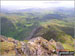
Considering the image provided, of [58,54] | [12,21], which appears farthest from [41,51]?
[12,21]

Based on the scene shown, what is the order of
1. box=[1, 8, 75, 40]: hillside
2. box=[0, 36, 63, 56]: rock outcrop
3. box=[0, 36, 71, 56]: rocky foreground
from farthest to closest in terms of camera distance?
box=[1, 8, 75, 40]: hillside, box=[0, 36, 63, 56]: rock outcrop, box=[0, 36, 71, 56]: rocky foreground

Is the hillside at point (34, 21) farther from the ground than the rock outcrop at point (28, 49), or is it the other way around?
the rock outcrop at point (28, 49)

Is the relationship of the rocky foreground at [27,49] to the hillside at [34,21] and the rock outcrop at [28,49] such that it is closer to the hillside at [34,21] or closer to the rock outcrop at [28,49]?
the rock outcrop at [28,49]

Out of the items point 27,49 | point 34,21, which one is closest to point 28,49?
point 27,49

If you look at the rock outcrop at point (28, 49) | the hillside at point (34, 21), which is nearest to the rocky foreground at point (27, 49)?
the rock outcrop at point (28, 49)

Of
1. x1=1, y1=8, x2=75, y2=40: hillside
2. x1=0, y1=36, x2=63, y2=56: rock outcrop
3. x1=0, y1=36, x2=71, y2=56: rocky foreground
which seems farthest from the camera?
x1=1, y1=8, x2=75, y2=40: hillside

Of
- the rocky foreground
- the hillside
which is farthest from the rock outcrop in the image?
the hillside

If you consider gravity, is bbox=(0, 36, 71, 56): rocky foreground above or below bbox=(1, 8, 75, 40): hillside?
above

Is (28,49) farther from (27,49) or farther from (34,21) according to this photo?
(34,21)

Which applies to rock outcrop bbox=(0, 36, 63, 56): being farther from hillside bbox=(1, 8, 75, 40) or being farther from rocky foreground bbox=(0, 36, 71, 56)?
hillside bbox=(1, 8, 75, 40)

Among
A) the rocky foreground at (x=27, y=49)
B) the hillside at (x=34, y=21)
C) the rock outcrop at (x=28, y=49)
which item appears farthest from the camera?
the hillside at (x=34, y=21)

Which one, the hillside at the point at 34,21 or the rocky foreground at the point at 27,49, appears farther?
the hillside at the point at 34,21

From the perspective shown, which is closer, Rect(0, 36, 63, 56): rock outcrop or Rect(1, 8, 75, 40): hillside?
Rect(0, 36, 63, 56): rock outcrop
